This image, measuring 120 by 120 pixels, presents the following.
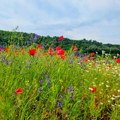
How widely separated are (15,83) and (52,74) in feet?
3.93

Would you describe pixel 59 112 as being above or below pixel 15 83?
below

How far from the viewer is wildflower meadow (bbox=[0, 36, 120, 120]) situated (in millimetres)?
4656

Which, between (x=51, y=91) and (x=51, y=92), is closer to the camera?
(x=51, y=91)

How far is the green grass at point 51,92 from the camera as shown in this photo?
15.3 feet

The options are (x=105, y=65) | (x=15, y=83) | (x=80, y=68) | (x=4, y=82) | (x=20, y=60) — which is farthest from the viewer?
(x=105, y=65)

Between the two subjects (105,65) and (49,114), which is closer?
(49,114)

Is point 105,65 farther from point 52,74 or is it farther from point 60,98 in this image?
point 60,98

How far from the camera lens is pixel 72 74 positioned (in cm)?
650

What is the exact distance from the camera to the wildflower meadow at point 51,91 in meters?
4.66

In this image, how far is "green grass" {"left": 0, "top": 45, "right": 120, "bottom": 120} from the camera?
4.65 m

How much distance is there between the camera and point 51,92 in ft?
17.1

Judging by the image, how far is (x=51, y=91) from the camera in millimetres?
5125

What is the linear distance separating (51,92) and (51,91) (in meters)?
0.10

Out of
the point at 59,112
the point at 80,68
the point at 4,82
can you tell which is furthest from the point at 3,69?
the point at 80,68
